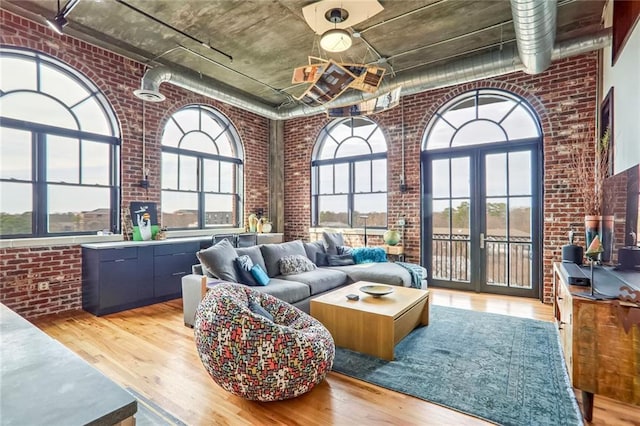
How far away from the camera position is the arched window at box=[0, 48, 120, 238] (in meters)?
3.90

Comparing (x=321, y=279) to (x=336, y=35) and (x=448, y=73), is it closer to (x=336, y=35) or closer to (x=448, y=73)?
(x=336, y=35)

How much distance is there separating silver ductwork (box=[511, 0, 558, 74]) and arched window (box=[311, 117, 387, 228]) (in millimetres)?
2755

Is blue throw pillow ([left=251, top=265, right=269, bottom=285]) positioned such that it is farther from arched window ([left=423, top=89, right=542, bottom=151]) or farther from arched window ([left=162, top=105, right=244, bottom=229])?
arched window ([left=423, top=89, right=542, bottom=151])

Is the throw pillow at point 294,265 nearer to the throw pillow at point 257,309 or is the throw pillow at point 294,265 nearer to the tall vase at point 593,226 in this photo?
the throw pillow at point 257,309

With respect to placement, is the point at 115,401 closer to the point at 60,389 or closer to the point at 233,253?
the point at 60,389

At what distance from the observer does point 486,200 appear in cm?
522

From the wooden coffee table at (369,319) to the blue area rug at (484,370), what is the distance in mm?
95

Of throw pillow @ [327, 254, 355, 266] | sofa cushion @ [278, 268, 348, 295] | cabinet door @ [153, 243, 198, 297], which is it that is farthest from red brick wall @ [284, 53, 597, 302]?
cabinet door @ [153, 243, 198, 297]

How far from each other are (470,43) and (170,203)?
5.21m

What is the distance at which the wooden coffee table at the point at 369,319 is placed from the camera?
2820 mm

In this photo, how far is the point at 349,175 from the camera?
6609 millimetres

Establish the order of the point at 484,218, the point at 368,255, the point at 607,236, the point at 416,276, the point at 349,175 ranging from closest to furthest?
the point at 607,236, the point at 416,276, the point at 368,255, the point at 484,218, the point at 349,175

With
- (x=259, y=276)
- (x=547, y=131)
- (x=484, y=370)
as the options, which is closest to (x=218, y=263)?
(x=259, y=276)

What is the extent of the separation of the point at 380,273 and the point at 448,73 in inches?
112
